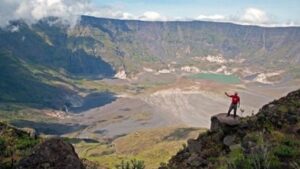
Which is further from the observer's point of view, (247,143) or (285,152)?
(247,143)

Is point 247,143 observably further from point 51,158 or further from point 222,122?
point 51,158

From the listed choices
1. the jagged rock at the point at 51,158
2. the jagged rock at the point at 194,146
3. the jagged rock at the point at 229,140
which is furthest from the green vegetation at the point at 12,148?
the jagged rock at the point at 229,140

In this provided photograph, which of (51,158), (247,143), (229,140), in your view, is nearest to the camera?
(51,158)

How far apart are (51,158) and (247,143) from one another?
11.0 m

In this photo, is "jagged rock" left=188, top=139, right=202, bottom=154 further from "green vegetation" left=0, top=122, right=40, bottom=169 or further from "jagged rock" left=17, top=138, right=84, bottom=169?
"green vegetation" left=0, top=122, right=40, bottom=169

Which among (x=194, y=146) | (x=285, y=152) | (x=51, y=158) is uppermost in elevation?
(x=285, y=152)

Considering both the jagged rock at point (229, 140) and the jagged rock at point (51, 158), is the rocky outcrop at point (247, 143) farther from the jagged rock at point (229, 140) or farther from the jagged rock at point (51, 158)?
the jagged rock at point (51, 158)

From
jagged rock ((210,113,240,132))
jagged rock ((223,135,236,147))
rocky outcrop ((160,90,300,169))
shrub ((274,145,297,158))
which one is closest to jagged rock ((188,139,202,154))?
rocky outcrop ((160,90,300,169))

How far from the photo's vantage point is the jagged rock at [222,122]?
105 feet

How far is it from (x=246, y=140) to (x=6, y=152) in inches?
888

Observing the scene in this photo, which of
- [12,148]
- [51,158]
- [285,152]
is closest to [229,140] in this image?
[285,152]

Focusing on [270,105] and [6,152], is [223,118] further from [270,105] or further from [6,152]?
[6,152]

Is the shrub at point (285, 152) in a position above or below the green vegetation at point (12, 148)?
above

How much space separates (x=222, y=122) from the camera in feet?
106
